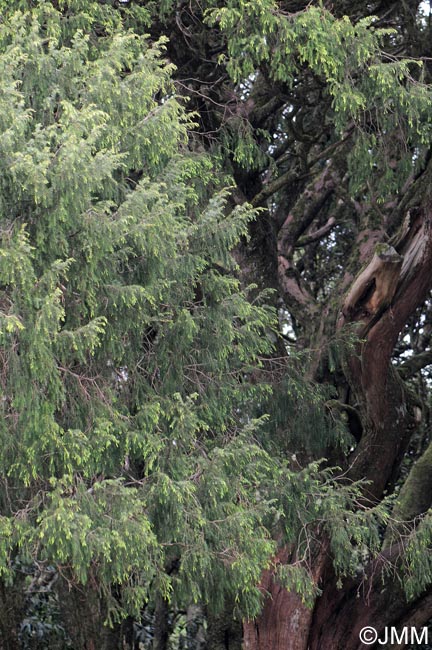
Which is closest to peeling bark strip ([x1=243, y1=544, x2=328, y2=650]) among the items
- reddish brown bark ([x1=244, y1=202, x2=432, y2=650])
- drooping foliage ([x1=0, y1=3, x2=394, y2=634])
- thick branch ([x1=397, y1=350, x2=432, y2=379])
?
reddish brown bark ([x1=244, y1=202, x2=432, y2=650])

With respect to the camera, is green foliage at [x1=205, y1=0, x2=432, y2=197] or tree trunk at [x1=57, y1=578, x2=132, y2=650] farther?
tree trunk at [x1=57, y1=578, x2=132, y2=650]

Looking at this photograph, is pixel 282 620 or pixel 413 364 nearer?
pixel 282 620

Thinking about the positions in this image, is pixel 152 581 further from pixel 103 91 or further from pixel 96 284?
pixel 103 91

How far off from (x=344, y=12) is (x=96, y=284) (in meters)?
4.97

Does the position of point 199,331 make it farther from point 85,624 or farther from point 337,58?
point 85,624

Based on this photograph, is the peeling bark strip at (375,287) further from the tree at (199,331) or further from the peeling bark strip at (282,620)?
the peeling bark strip at (282,620)

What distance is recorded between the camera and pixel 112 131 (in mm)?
7191

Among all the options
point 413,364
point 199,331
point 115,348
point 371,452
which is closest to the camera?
point 115,348

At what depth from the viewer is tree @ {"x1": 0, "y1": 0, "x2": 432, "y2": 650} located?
21.3 ft

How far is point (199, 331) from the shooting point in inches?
320

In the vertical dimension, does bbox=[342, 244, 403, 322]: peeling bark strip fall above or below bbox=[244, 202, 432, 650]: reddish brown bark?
above

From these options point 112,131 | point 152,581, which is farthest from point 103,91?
point 152,581

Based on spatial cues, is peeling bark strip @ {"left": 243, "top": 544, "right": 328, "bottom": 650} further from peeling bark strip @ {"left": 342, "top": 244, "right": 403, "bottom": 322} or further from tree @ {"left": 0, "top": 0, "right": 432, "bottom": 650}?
peeling bark strip @ {"left": 342, "top": 244, "right": 403, "bottom": 322}

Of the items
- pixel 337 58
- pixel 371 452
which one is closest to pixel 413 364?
pixel 371 452
